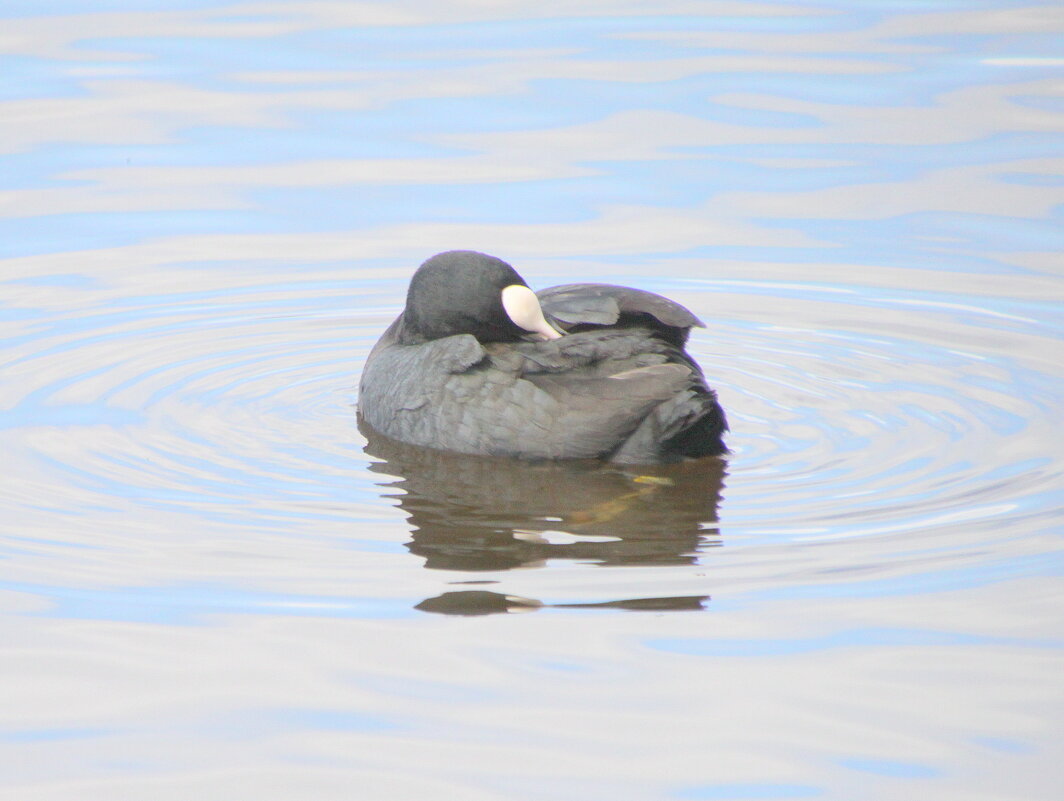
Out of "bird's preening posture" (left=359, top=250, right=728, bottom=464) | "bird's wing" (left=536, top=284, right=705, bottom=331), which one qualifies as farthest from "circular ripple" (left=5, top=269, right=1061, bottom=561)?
"bird's wing" (left=536, top=284, right=705, bottom=331)

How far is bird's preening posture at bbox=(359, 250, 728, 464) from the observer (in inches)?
296

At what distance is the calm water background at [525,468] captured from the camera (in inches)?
213

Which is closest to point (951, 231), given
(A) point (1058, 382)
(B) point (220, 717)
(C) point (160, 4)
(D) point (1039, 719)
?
(A) point (1058, 382)

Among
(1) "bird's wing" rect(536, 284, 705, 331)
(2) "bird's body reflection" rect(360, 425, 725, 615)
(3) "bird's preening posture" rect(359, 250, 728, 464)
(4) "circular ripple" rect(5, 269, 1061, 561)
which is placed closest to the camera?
(2) "bird's body reflection" rect(360, 425, 725, 615)

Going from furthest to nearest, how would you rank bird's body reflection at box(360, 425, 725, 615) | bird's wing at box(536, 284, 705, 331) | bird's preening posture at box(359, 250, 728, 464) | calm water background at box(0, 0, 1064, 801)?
bird's wing at box(536, 284, 705, 331) < bird's preening posture at box(359, 250, 728, 464) < bird's body reflection at box(360, 425, 725, 615) < calm water background at box(0, 0, 1064, 801)

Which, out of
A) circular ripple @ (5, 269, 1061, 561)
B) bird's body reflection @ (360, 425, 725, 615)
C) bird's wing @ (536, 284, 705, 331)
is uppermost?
bird's wing @ (536, 284, 705, 331)

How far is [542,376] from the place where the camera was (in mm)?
7660

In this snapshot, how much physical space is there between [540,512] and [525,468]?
0.54 metres

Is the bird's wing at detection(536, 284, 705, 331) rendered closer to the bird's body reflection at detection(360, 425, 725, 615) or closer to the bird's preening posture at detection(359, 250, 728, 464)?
the bird's preening posture at detection(359, 250, 728, 464)

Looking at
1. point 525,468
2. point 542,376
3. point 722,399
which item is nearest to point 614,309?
point 542,376

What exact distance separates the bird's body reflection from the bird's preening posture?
0.09m

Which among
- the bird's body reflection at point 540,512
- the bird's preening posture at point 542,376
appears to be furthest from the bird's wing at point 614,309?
the bird's body reflection at point 540,512

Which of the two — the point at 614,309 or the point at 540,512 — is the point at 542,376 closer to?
the point at 614,309

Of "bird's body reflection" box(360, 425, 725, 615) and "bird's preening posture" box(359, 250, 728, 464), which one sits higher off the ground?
"bird's preening posture" box(359, 250, 728, 464)
